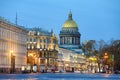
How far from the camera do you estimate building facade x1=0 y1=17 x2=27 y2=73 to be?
129 m

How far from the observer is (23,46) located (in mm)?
156000

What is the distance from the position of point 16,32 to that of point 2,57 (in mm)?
17326

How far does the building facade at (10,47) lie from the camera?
129 metres

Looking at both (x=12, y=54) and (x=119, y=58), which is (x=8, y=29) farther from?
(x=119, y=58)

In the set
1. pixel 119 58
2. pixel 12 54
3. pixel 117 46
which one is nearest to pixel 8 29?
pixel 12 54

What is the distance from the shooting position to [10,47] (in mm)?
136875

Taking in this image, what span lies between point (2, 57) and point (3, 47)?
282 centimetres

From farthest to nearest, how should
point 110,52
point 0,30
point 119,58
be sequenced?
1. point 110,52
2. point 119,58
3. point 0,30

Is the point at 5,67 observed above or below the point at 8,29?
below

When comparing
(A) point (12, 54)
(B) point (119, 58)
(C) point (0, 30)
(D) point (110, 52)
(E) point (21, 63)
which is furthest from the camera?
(D) point (110, 52)

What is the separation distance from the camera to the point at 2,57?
128375 mm

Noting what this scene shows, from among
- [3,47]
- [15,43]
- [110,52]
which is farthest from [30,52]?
[3,47]

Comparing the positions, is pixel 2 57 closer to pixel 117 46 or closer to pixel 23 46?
pixel 23 46

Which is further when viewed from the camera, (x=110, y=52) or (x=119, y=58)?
(x=110, y=52)
